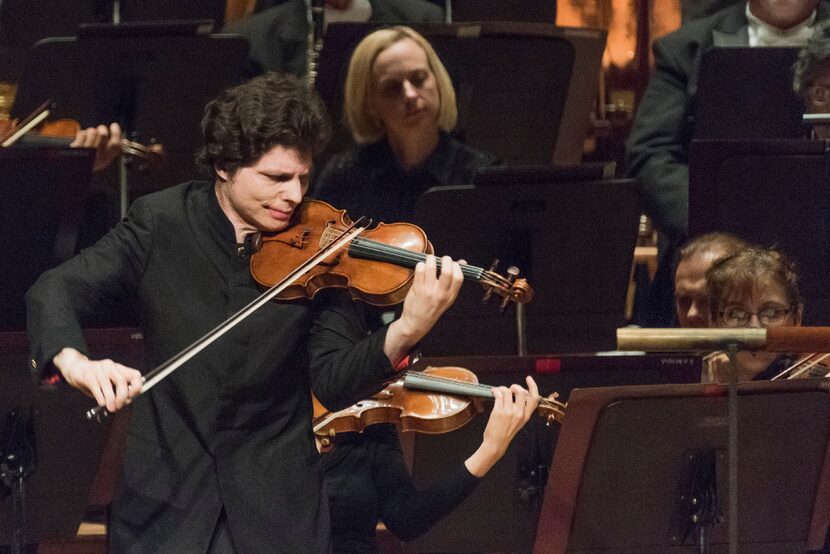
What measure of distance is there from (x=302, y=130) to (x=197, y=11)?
2058 millimetres

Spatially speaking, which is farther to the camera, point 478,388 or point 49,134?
point 49,134

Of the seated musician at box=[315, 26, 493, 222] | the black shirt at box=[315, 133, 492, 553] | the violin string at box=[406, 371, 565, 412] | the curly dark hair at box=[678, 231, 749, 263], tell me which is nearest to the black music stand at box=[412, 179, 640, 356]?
the curly dark hair at box=[678, 231, 749, 263]

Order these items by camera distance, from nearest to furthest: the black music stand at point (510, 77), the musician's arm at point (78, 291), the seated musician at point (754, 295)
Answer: the musician's arm at point (78, 291) → the seated musician at point (754, 295) → the black music stand at point (510, 77)

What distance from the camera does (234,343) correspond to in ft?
5.97

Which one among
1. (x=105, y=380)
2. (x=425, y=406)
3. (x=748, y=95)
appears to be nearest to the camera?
(x=105, y=380)

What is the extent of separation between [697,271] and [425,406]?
0.78 m

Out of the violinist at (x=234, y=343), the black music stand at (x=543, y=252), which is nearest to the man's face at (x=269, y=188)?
the violinist at (x=234, y=343)

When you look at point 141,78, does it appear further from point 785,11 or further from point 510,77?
point 785,11

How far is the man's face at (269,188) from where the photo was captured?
72.7 inches

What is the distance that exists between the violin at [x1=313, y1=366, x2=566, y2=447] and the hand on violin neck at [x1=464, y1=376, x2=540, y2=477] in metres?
0.03

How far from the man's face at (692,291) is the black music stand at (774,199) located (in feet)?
0.28

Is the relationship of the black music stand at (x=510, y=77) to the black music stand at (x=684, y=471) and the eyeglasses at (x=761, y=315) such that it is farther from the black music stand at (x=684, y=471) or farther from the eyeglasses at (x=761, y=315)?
the black music stand at (x=684, y=471)

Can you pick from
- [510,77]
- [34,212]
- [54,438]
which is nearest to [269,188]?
[54,438]

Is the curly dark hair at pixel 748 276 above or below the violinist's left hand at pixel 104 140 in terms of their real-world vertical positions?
A: below
